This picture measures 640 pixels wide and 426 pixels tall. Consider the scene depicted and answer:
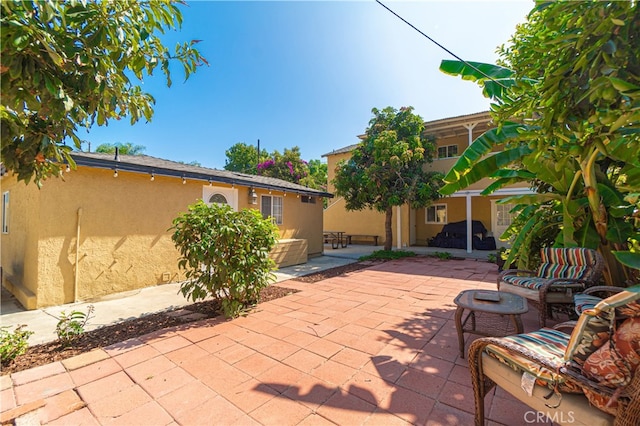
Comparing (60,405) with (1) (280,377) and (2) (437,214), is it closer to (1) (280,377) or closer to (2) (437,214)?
(1) (280,377)

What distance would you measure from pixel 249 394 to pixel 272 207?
8351 mm

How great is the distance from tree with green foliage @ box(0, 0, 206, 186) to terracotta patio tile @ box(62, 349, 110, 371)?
2.26 meters

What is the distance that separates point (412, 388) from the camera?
2676 mm

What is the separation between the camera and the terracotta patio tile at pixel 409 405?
2268 mm

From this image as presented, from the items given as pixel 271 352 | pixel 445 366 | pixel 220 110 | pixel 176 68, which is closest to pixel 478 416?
pixel 445 366

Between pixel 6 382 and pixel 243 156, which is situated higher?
pixel 243 156

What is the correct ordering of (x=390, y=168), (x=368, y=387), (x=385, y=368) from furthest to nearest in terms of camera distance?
(x=390, y=168) → (x=385, y=368) → (x=368, y=387)

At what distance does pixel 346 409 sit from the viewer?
237 cm

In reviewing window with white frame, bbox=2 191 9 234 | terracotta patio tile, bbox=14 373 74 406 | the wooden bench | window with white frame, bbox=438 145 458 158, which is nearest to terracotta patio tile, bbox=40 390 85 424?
terracotta patio tile, bbox=14 373 74 406

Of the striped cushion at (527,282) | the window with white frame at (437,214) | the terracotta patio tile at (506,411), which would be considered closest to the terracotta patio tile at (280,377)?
the terracotta patio tile at (506,411)

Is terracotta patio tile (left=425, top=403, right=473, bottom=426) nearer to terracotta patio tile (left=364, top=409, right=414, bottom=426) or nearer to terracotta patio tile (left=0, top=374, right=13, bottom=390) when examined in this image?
terracotta patio tile (left=364, top=409, right=414, bottom=426)

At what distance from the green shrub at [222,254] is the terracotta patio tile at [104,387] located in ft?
5.78

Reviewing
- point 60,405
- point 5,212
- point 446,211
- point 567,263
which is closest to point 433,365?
point 567,263

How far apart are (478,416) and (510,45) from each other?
8.67m
